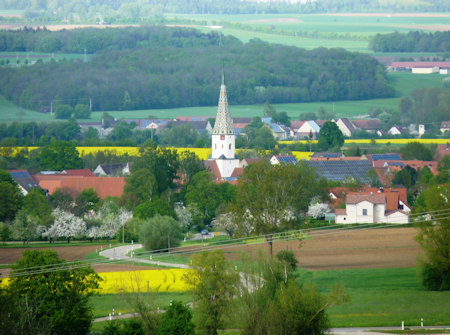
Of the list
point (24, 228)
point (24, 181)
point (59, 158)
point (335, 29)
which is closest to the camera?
point (24, 228)

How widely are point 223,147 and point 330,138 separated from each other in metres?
20.1

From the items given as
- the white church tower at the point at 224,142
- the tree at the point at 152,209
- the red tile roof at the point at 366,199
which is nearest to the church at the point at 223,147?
the white church tower at the point at 224,142

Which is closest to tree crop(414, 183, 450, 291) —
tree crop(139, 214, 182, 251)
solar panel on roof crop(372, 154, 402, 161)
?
tree crop(139, 214, 182, 251)

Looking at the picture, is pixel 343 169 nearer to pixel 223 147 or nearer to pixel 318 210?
pixel 223 147

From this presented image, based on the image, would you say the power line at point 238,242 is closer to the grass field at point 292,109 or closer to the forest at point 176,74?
the grass field at point 292,109

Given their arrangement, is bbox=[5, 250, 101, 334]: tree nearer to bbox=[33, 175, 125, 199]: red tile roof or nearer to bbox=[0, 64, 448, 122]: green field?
bbox=[33, 175, 125, 199]: red tile roof

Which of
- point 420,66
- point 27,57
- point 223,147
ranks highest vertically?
point 27,57

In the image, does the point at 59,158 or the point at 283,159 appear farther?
the point at 59,158

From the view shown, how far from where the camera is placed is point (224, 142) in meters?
79.0

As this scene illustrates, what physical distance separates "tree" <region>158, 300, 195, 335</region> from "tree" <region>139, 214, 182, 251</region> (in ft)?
61.7

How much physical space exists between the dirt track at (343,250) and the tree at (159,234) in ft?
8.67

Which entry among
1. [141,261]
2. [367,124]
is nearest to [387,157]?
[367,124]

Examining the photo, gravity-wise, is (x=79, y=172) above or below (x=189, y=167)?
below

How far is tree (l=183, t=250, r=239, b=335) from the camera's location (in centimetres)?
3119
